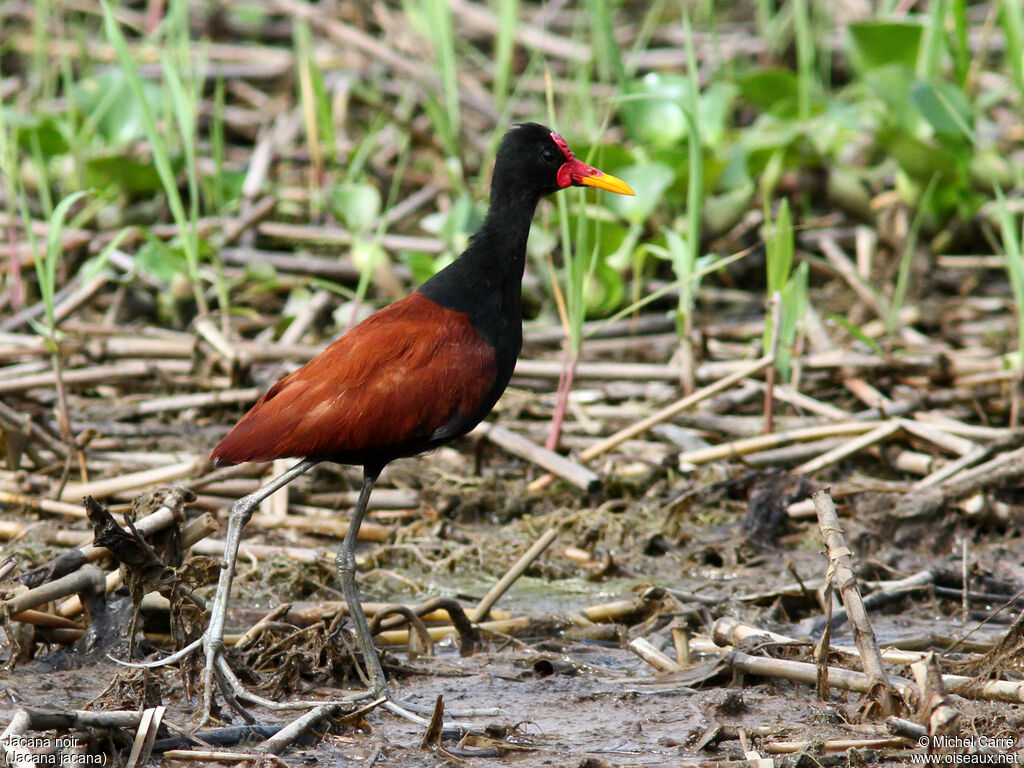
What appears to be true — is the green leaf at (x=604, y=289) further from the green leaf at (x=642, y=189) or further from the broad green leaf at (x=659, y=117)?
the broad green leaf at (x=659, y=117)

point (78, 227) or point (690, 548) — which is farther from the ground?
point (78, 227)

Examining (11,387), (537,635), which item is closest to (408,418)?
(537,635)

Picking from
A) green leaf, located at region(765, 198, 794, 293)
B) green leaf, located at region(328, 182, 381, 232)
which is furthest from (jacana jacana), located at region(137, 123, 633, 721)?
green leaf, located at region(328, 182, 381, 232)

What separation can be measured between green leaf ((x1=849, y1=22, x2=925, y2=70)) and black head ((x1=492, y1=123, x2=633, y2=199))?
129 inches

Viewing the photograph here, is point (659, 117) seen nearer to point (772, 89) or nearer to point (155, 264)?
point (772, 89)

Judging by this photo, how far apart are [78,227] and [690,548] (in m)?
4.08

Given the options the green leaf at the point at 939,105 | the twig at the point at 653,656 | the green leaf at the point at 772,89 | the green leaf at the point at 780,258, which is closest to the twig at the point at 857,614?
the twig at the point at 653,656

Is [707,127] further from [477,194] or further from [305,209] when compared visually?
[305,209]

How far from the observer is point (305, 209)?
739 cm

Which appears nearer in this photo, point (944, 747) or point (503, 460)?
point (944, 747)

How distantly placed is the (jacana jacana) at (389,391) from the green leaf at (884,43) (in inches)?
147

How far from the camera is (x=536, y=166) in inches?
169

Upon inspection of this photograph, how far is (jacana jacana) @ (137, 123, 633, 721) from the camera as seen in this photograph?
367 centimetres

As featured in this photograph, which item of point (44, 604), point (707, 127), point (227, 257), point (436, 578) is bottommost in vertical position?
point (436, 578)
